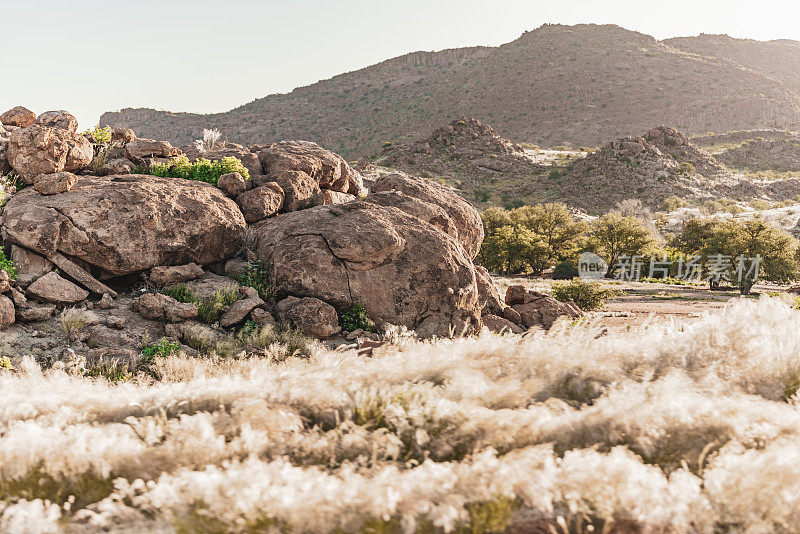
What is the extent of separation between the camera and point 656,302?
66.0 feet

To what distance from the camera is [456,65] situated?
420 ft

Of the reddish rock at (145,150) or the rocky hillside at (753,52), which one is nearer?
the reddish rock at (145,150)

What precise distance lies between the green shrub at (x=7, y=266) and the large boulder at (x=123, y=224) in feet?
1.00

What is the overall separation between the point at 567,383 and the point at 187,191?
7.58 meters

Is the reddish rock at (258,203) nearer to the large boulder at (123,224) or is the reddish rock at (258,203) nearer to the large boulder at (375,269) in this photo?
the large boulder at (123,224)

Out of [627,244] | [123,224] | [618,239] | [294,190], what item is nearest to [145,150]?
[294,190]

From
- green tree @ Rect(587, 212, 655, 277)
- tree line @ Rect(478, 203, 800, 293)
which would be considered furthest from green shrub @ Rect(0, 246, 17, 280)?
green tree @ Rect(587, 212, 655, 277)

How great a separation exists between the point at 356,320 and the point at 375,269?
0.95 meters

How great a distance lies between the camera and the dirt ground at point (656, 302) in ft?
48.6

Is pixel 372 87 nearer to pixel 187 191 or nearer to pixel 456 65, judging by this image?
pixel 456 65

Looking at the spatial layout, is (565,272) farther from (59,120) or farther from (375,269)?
(59,120)

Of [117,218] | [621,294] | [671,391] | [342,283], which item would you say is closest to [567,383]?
[671,391]

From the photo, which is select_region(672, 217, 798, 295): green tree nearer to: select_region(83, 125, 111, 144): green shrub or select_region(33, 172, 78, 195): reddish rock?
select_region(83, 125, 111, 144): green shrub

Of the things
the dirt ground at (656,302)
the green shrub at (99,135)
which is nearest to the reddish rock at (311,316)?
the green shrub at (99,135)
